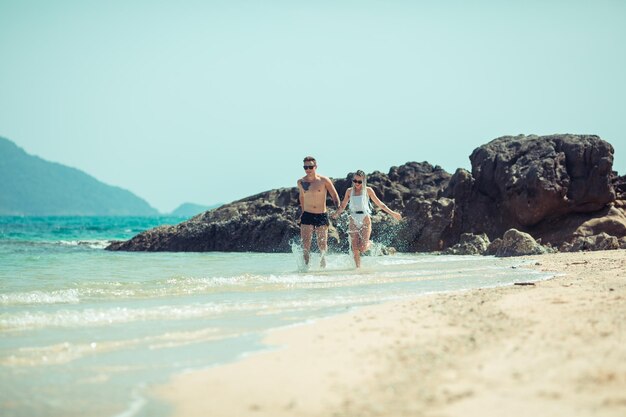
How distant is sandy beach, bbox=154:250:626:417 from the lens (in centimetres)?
401

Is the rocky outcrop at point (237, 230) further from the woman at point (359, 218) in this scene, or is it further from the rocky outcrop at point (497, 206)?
the woman at point (359, 218)

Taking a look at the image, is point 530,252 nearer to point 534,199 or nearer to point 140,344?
point 534,199

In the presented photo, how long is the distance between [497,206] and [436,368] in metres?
15.8

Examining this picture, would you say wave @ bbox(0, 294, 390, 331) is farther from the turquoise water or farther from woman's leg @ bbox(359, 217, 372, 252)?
woman's leg @ bbox(359, 217, 372, 252)

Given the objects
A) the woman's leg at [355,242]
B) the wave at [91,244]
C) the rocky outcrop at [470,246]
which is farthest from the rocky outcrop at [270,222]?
the woman's leg at [355,242]

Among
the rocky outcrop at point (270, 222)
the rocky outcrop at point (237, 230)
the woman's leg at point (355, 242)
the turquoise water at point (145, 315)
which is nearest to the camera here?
the turquoise water at point (145, 315)

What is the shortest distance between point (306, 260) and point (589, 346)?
8.80m

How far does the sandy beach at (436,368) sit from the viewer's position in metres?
4.01

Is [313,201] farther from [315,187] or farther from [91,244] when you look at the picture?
[91,244]

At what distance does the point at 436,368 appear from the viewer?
469 cm

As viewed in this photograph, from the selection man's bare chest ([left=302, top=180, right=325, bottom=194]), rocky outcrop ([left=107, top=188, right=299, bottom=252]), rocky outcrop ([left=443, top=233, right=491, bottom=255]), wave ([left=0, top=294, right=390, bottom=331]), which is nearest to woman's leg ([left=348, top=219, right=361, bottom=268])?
man's bare chest ([left=302, top=180, right=325, bottom=194])

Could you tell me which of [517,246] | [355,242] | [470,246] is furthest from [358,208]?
[470,246]

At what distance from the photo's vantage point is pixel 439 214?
781 inches

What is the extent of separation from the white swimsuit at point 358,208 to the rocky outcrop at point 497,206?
435cm
